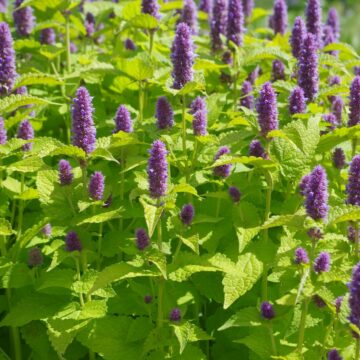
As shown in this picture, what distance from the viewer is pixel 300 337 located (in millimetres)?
3236

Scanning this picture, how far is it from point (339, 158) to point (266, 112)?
3.21 ft

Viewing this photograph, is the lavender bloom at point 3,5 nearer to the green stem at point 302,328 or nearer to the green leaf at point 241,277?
the green leaf at point 241,277

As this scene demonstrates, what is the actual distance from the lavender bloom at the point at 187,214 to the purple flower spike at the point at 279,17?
11.0ft

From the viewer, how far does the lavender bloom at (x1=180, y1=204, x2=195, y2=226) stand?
341cm

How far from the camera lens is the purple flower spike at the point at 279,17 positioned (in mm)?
6156

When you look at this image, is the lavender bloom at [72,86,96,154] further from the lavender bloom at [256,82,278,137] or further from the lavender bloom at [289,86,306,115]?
the lavender bloom at [289,86,306,115]

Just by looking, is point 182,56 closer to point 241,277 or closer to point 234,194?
point 234,194

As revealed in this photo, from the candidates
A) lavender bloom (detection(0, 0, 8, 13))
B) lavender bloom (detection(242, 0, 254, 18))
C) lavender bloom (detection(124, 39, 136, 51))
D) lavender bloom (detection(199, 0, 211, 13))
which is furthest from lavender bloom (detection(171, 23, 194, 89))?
lavender bloom (detection(0, 0, 8, 13))

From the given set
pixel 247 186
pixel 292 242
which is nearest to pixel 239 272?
pixel 292 242

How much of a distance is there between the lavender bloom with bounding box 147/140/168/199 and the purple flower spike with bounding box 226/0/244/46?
7.01 ft

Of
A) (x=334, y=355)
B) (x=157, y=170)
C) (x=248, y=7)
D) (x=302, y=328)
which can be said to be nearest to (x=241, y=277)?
(x=302, y=328)

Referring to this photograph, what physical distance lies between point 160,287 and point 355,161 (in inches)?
46.7

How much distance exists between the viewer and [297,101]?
3.99m

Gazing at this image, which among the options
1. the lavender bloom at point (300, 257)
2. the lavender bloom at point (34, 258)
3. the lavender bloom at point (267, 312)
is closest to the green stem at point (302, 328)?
the lavender bloom at point (267, 312)
